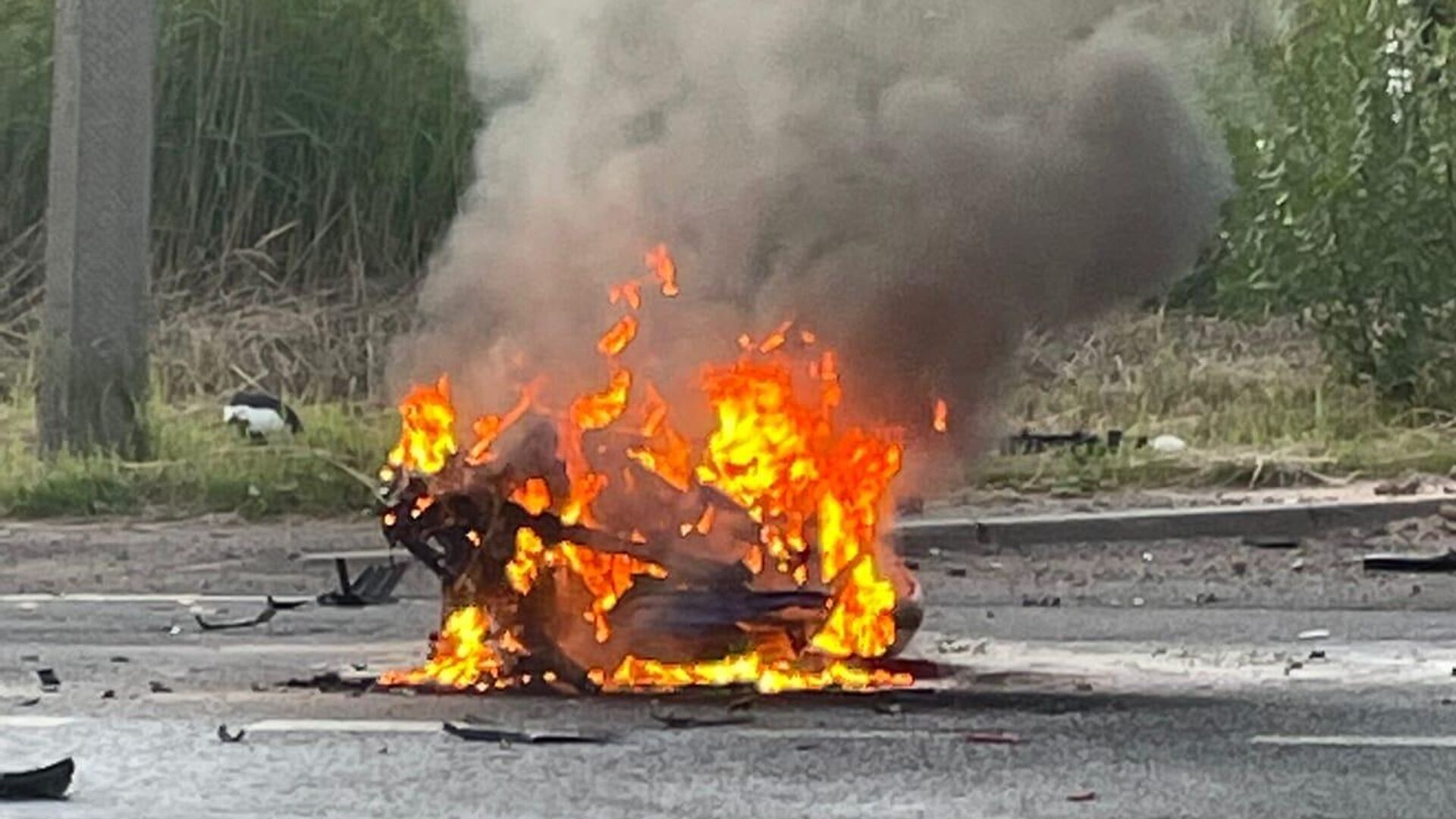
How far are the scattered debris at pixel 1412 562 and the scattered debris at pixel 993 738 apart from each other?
16.4 feet

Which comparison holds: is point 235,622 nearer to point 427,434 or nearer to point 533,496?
point 427,434

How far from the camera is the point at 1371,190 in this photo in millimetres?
16688

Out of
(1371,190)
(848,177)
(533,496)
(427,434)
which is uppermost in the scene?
(848,177)

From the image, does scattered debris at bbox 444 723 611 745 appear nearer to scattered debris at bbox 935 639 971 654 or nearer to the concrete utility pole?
scattered debris at bbox 935 639 971 654

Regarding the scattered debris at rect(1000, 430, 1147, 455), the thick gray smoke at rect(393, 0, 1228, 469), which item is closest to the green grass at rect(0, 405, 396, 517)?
the scattered debris at rect(1000, 430, 1147, 455)

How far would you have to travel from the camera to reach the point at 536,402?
8.62 metres

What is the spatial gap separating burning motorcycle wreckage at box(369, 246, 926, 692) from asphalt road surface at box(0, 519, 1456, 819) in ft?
0.74

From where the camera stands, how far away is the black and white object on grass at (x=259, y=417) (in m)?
15.5

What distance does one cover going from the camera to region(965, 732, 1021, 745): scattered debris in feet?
23.6

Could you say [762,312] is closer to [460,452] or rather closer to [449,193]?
[460,452]

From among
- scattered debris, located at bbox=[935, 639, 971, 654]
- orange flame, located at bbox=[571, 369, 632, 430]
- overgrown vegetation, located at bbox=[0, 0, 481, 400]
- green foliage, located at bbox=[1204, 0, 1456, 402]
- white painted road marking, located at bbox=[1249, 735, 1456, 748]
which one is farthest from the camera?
overgrown vegetation, located at bbox=[0, 0, 481, 400]

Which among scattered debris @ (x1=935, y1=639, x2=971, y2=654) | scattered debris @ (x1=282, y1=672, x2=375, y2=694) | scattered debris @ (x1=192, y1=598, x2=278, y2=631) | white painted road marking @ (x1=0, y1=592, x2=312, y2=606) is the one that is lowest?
white painted road marking @ (x1=0, y1=592, x2=312, y2=606)

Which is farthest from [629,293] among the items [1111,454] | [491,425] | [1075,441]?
[1075,441]

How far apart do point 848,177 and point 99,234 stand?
22.1 feet
